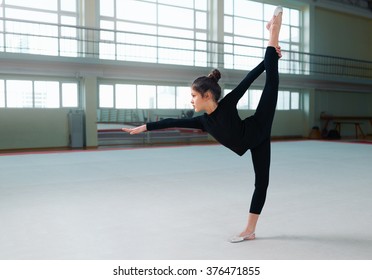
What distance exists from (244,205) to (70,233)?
6.70ft

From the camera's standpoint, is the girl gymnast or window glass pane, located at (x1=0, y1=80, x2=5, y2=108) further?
window glass pane, located at (x1=0, y1=80, x2=5, y2=108)

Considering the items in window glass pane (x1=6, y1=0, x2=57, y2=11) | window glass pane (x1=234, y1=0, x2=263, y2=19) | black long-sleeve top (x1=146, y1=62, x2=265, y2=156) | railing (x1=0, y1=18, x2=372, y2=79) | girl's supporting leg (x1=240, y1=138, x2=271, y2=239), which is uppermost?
window glass pane (x1=234, y1=0, x2=263, y2=19)

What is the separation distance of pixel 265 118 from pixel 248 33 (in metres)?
16.8

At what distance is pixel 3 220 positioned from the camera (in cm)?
407

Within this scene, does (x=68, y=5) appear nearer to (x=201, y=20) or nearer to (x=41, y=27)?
(x=41, y=27)

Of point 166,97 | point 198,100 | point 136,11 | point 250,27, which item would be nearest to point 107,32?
point 136,11

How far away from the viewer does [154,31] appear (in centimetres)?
1633

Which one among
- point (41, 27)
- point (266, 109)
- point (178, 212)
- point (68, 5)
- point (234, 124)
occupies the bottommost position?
point (178, 212)

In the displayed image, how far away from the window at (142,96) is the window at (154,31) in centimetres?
109

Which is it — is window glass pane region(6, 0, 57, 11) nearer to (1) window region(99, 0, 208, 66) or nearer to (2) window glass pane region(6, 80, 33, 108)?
(1) window region(99, 0, 208, 66)

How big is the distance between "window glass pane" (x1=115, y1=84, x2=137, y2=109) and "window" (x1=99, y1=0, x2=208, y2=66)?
1099 millimetres

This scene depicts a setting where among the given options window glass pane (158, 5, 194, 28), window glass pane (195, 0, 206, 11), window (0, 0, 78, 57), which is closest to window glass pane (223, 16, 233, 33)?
window glass pane (195, 0, 206, 11)

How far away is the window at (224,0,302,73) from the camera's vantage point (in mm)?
18219

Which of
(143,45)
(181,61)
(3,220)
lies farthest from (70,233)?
(181,61)
